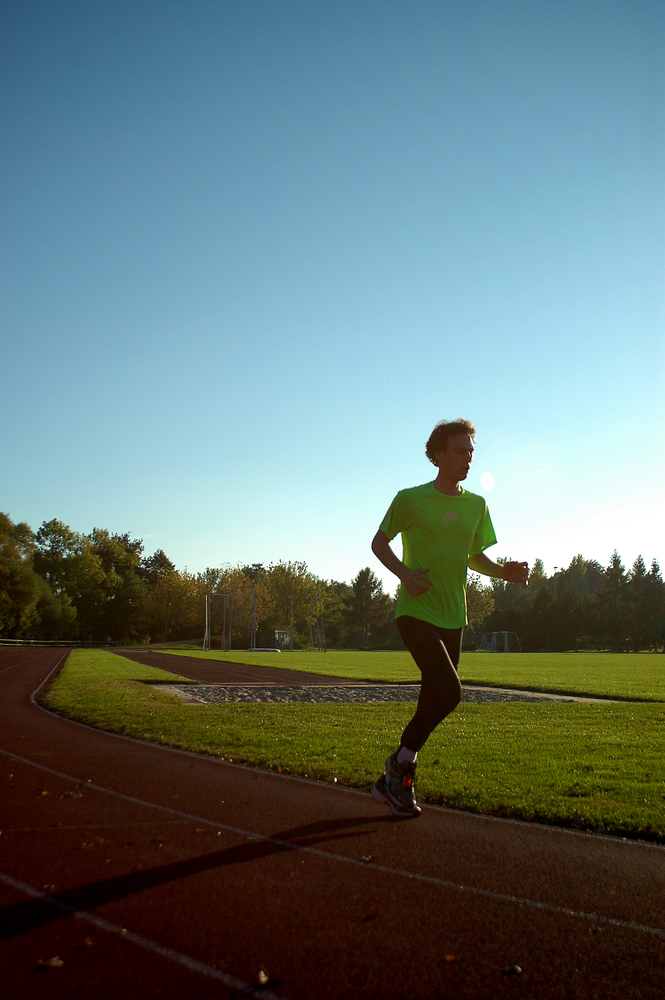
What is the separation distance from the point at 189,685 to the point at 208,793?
13214 millimetres

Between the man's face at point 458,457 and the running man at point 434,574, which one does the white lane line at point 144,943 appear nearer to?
the running man at point 434,574

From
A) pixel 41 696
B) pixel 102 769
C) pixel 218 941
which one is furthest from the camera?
pixel 41 696

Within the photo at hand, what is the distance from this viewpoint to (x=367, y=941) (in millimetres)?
2842

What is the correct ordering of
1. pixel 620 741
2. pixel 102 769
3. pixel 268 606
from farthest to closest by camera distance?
pixel 268 606
pixel 620 741
pixel 102 769

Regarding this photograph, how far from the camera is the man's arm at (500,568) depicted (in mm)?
4895

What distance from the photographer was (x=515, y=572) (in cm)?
490

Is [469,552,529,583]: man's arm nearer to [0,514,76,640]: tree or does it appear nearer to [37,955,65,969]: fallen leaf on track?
[37,955,65,969]: fallen leaf on track

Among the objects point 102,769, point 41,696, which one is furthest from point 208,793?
point 41,696

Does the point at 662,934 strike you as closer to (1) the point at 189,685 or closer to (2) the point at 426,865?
(2) the point at 426,865

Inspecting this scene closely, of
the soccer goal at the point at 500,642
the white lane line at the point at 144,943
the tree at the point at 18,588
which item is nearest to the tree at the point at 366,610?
the soccer goal at the point at 500,642

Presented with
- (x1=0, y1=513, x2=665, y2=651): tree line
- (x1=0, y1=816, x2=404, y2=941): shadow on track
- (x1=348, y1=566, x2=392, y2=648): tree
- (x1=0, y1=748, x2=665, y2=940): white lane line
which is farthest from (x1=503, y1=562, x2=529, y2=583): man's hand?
(x1=348, y1=566, x2=392, y2=648): tree

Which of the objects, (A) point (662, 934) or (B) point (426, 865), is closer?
(A) point (662, 934)

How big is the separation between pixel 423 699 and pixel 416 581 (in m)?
0.93

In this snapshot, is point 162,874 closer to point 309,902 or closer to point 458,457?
point 309,902
